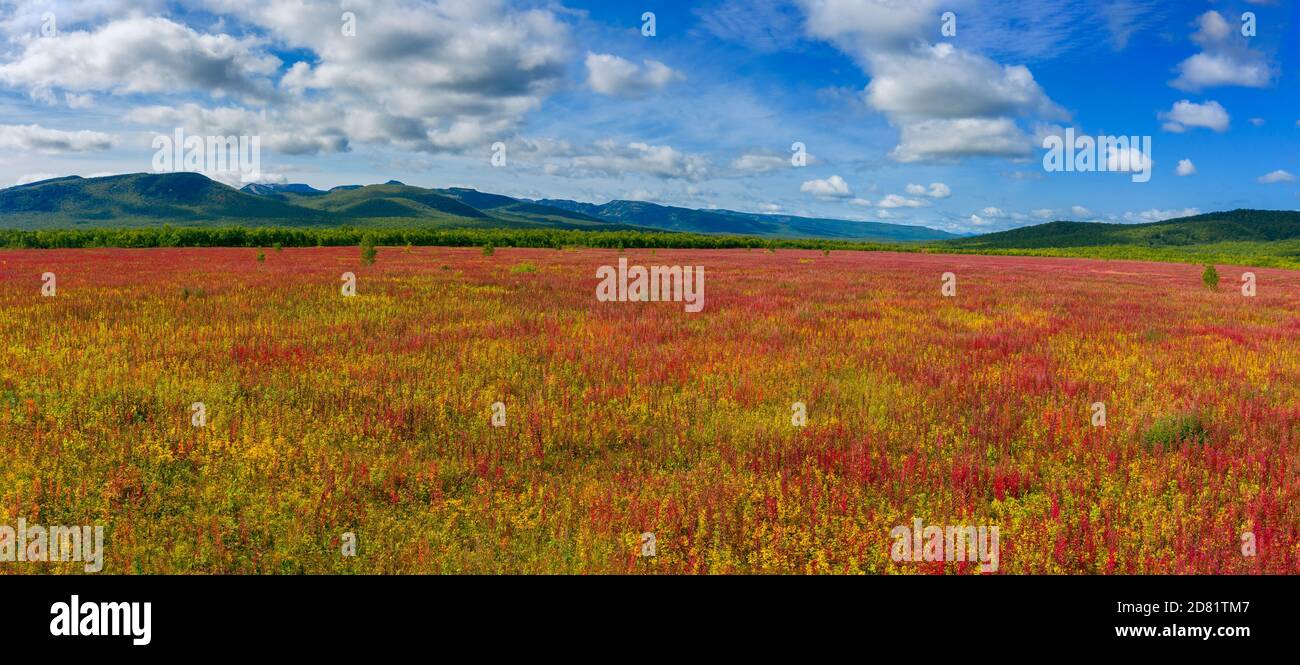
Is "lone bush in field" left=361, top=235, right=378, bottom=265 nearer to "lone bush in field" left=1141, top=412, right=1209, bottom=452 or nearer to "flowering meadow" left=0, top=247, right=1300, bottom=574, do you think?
"flowering meadow" left=0, top=247, right=1300, bottom=574

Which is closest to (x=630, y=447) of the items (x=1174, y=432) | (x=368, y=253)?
(x=1174, y=432)

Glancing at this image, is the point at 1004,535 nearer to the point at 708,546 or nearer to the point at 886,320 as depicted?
the point at 708,546

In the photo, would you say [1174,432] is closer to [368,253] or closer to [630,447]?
[630,447]

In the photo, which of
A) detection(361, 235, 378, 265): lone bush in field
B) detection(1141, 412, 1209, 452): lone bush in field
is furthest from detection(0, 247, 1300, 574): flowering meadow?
detection(361, 235, 378, 265): lone bush in field

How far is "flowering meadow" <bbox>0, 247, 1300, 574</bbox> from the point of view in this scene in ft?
12.7

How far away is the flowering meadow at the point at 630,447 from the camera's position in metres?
3.87

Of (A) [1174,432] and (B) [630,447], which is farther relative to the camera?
(A) [1174,432]

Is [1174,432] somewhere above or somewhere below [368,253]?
below

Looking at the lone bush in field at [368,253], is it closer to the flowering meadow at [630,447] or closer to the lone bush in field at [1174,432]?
the flowering meadow at [630,447]

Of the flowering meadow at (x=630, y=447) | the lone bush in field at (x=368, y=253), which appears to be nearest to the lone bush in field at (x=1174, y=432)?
the flowering meadow at (x=630, y=447)

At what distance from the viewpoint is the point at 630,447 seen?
5.75 metres

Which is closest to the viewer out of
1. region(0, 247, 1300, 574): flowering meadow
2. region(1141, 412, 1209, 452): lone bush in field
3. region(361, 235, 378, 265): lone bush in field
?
region(0, 247, 1300, 574): flowering meadow
